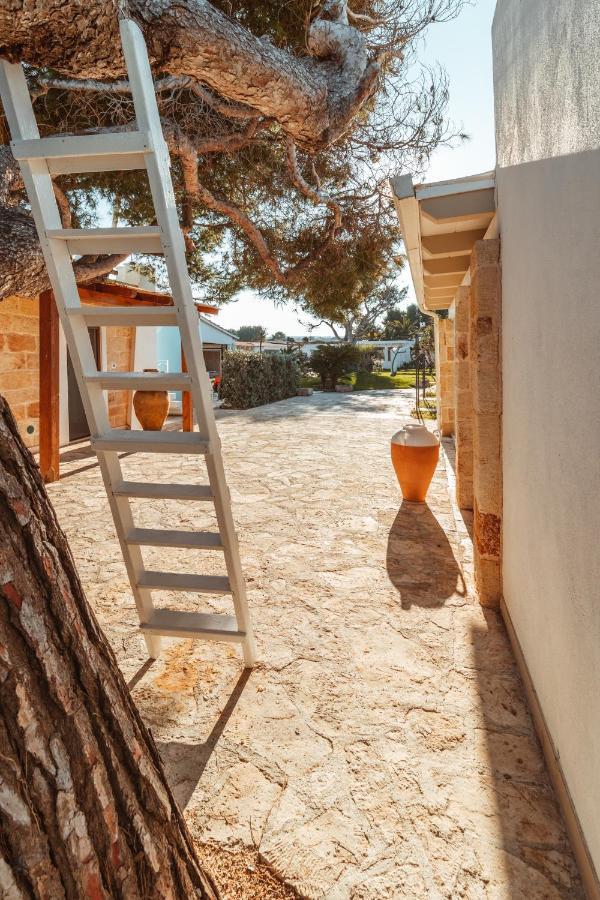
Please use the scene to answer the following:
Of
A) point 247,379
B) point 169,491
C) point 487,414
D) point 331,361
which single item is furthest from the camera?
point 331,361

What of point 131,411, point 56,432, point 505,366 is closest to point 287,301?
point 131,411

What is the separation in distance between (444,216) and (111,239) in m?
2.37

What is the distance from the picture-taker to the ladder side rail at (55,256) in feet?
5.64

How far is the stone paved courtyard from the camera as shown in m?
1.69

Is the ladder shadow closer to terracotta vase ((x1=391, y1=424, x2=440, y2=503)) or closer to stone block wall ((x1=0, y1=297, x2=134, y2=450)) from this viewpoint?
terracotta vase ((x1=391, y1=424, x2=440, y2=503))

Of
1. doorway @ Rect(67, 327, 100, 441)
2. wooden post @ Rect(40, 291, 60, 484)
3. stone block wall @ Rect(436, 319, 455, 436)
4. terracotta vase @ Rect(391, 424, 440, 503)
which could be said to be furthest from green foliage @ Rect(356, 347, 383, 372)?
terracotta vase @ Rect(391, 424, 440, 503)

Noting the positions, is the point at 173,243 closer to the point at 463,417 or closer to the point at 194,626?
the point at 194,626

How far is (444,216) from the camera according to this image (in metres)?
3.37

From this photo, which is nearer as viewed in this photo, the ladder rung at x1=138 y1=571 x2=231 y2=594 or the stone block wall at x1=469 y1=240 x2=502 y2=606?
the ladder rung at x1=138 y1=571 x2=231 y2=594

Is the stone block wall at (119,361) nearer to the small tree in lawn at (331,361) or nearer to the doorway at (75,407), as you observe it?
the doorway at (75,407)

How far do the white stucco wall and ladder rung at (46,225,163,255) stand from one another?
1351 millimetres

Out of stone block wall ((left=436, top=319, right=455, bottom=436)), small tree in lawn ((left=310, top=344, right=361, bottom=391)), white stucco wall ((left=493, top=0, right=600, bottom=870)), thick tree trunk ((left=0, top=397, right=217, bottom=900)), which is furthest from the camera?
small tree in lawn ((left=310, top=344, right=361, bottom=391))

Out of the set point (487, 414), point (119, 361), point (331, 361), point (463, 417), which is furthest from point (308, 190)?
point (331, 361)

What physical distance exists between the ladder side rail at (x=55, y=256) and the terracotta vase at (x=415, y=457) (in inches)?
137
